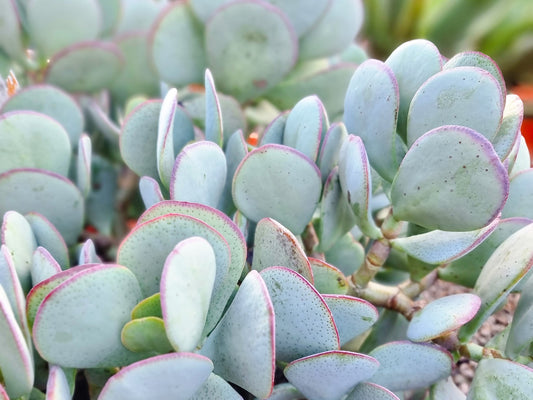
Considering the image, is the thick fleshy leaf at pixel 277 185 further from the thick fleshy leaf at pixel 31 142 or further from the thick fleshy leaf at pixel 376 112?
the thick fleshy leaf at pixel 31 142

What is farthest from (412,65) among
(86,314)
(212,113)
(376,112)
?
(86,314)

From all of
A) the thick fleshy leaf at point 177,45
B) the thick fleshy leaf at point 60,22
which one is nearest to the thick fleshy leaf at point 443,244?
the thick fleshy leaf at point 177,45

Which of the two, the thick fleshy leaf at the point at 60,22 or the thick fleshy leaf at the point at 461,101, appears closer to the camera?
the thick fleshy leaf at the point at 461,101

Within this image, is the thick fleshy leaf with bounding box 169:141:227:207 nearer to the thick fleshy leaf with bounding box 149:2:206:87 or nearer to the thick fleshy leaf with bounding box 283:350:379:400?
the thick fleshy leaf with bounding box 283:350:379:400

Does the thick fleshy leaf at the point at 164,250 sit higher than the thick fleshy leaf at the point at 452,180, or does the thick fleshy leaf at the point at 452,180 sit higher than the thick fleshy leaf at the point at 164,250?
the thick fleshy leaf at the point at 452,180

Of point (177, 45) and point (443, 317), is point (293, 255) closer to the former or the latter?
point (443, 317)

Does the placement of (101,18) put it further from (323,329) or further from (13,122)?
(323,329)

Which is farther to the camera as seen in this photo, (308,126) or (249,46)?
(249,46)
